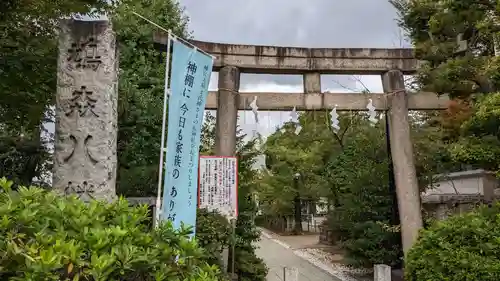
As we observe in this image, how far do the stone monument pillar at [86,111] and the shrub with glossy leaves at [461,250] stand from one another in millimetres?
5146

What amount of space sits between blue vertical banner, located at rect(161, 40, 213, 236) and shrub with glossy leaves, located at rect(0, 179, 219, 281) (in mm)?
2656

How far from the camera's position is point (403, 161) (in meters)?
9.68

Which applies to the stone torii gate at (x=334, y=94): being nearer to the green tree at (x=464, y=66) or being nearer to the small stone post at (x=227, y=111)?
the small stone post at (x=227, y=111)

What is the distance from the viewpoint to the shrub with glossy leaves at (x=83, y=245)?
186 centimetres

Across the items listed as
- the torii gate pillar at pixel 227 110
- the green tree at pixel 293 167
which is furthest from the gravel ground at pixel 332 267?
the torii gate pillar at pixel 227 110

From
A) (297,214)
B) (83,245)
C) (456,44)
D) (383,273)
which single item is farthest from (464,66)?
(297,214)

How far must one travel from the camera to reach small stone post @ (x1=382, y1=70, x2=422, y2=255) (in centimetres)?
950

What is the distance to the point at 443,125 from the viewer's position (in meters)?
9.30

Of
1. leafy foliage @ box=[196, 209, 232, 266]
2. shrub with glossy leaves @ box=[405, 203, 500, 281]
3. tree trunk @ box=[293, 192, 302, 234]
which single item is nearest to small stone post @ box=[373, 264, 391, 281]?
shrub with glossy leaves @ box=[405, 203, 500, 281]

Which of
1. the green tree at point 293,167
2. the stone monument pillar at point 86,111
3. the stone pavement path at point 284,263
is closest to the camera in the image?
the stone monument pillar at point 86,111

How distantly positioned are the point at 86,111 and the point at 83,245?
3.13m

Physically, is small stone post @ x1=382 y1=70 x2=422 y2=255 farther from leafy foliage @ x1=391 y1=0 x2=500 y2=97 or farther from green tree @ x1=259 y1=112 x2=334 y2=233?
green tree @ x1=259 y1=112 x2=334 y2=233

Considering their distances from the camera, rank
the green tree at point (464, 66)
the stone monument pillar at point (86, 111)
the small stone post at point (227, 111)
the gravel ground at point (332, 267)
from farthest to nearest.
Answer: the gravel ground at point (332, 267)
the small stone post at point (227, 111)
the green tree at point (464, 66)
the stone monument pillar at point (86, 111)

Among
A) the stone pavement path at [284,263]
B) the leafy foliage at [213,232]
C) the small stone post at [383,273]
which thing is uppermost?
the leafy foliage at [213,232]
